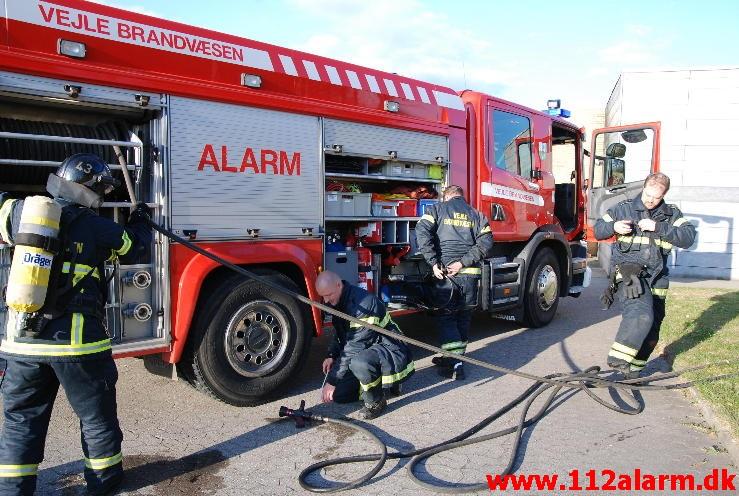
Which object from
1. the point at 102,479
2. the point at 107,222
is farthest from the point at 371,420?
the point at 107,222

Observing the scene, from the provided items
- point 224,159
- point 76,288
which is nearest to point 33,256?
point 76,288

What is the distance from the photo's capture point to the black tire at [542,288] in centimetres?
727

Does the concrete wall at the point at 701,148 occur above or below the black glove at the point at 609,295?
above

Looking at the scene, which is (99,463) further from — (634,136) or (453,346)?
(634,136)

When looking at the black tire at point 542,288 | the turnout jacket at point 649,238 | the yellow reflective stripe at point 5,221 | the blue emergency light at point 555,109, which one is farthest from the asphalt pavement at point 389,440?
the blue emergency light at point 555,109

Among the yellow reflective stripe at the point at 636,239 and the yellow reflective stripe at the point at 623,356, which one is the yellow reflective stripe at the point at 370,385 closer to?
the yellow reflective stripe at the point at 623,356

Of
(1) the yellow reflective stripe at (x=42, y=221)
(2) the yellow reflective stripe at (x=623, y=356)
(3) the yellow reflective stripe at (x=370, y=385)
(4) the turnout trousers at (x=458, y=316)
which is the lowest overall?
(3) the yellow reflective stripe at (x=370, y=385)

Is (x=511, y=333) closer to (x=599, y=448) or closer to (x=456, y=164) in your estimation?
(x=456, y=164)

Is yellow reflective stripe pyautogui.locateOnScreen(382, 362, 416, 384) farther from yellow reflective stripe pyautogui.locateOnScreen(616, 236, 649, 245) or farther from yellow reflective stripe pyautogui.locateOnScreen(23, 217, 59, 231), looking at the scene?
yellow reflective stripe pyautogui.locateOnScreen(23, 217, 59, 231)

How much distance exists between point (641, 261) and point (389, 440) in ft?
8.54

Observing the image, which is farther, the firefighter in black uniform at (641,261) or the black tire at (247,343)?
the firefighter in black uniform at (641,261)

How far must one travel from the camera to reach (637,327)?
494cm

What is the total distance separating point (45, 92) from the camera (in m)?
3.50

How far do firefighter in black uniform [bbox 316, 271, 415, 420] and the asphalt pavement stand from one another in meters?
0.15
